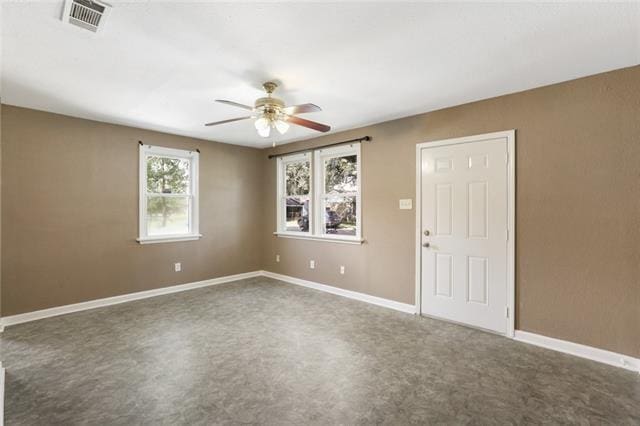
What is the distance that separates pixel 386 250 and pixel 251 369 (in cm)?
234

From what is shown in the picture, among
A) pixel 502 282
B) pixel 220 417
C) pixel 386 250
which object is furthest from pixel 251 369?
pixel 502 282

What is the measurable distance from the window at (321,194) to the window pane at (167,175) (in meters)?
1.63

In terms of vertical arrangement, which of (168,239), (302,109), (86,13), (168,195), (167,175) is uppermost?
(86,13)

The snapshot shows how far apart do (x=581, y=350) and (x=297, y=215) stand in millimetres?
4120

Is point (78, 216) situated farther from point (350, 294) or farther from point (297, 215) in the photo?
point (350, 294)

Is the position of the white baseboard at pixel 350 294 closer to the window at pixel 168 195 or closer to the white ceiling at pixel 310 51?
the window at pixel 168 195

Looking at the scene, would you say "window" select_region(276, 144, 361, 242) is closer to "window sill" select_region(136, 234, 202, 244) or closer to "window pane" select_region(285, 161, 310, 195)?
"window pane" select_region(285, 161, 310, 195)

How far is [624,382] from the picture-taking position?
2.36 meters

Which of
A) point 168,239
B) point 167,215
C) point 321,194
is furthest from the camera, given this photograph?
point 321,194

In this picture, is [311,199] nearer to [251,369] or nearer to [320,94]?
[320,94]

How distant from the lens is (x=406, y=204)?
401 centimetres

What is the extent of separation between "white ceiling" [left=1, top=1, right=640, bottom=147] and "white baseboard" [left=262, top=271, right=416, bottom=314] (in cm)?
250

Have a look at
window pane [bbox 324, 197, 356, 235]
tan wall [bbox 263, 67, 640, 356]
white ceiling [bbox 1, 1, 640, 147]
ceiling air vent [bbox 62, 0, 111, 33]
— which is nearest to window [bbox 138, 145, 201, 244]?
white ceiling [bbox 1, 1, 640, 147]

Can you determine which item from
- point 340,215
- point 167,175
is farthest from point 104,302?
point 340,215
